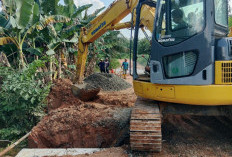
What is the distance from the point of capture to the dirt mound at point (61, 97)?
7.61 meters

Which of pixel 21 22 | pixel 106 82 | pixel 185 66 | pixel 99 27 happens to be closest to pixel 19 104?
pixel 21 22

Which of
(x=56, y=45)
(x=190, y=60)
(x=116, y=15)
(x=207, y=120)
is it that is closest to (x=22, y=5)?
(x=56, y=45)

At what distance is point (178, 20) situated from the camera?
352 cm

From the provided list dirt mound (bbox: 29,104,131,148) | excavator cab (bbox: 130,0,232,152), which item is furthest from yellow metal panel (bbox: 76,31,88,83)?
excavator cab (bbox: 130,0,232,152)

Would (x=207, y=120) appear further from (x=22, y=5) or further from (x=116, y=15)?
(x=22, y=5)

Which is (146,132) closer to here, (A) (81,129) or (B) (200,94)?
(B) (200,94)

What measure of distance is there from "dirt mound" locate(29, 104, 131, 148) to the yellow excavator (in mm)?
1639

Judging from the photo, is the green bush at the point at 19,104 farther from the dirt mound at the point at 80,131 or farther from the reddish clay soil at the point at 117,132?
the dirt mound at the point at 80,131

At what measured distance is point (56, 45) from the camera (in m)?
9.74

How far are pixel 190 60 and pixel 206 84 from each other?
0.46 metres

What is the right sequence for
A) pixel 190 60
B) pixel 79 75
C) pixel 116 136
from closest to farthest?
pixel 190 60 < pixel 116 136 < pixel 79 75

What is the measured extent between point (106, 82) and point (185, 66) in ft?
24.3

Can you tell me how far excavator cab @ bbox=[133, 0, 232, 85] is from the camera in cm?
322

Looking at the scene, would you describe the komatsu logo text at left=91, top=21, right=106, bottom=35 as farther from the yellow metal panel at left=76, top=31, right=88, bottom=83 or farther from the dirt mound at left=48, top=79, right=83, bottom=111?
the dirt mound at left=48, top=79, right=83, bottom=111
